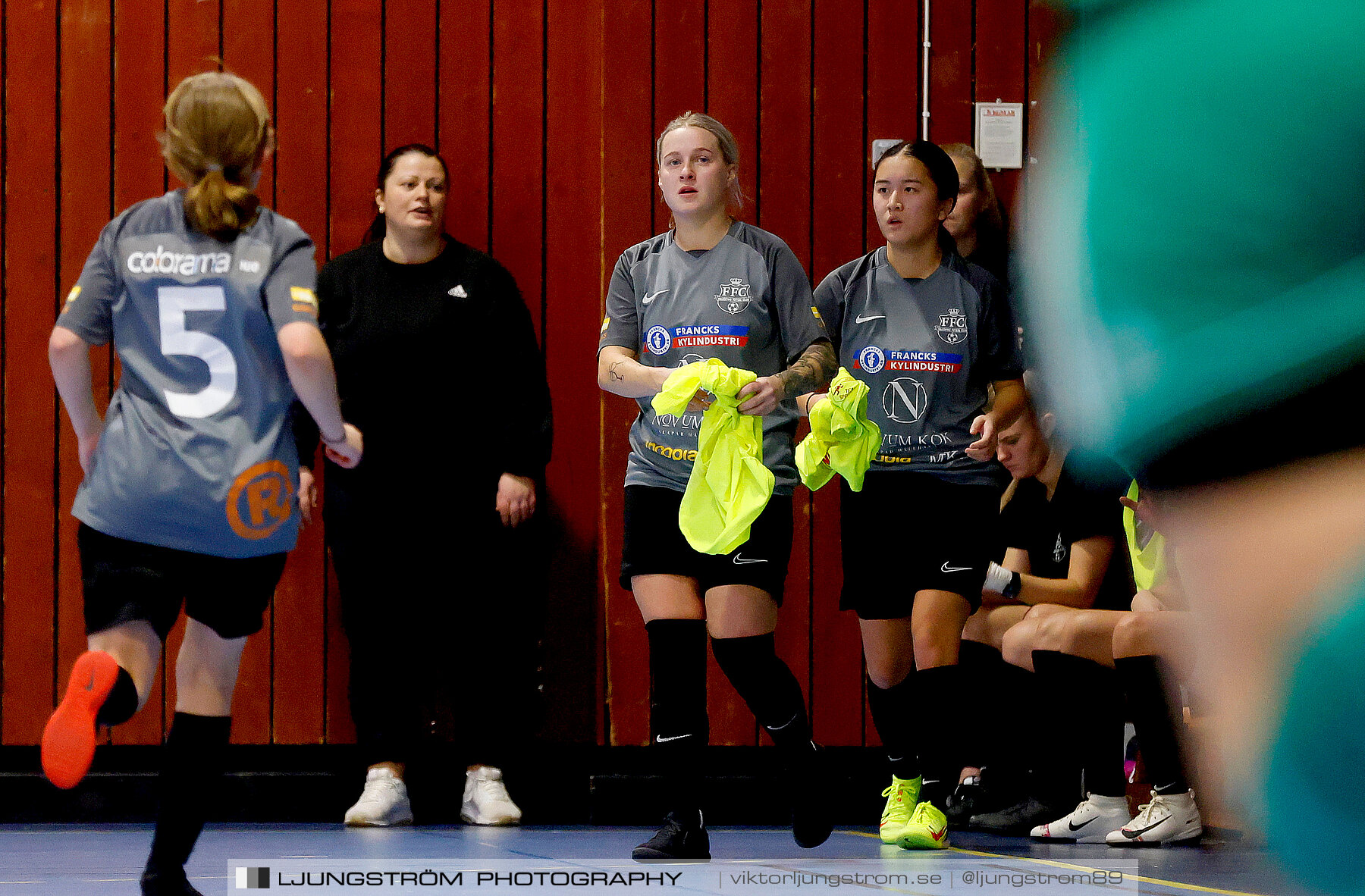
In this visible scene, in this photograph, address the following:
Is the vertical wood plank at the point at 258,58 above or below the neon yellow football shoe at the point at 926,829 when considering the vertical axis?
above

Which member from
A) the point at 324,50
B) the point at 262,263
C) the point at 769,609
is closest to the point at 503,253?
the point at 324,50

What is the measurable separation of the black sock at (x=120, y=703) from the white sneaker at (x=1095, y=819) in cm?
274

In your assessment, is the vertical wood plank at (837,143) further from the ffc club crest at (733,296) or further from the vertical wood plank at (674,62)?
the ffc club crest at (733,296)

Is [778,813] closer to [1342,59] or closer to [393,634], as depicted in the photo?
[393,634]

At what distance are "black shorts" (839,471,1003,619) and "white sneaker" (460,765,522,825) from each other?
1310mm

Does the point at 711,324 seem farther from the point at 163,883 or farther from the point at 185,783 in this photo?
the point at 163,883

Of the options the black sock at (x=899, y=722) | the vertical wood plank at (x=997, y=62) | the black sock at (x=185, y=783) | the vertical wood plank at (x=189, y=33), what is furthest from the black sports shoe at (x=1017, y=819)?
the vertical wood plank at (x=189, y=33)

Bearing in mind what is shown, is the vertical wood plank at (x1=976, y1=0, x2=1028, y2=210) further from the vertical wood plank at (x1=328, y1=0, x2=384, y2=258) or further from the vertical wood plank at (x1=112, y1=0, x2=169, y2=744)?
the vertical wood plank at (x1=112, y1=0, x2=169, y2=744)

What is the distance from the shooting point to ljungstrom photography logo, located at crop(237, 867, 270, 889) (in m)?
2.74

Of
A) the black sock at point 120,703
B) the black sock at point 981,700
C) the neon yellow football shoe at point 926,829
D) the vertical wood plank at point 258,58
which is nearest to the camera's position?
the black sock at point 120,703

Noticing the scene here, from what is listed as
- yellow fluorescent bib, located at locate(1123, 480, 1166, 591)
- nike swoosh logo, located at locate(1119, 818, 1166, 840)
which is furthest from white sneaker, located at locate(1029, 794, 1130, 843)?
yellow fluorescent bib, located at locate(1123, 480, 1166, 591)

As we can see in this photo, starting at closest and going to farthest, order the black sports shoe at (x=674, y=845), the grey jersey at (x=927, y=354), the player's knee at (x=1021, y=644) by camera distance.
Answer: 1. the black sports shoe at (x=674, y=845)
2. the grey jersey at (x=927, y=354)
3. the player's knee at (x=1021, y=644)

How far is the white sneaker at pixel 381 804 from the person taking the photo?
164 inches

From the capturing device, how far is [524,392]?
4441mm
